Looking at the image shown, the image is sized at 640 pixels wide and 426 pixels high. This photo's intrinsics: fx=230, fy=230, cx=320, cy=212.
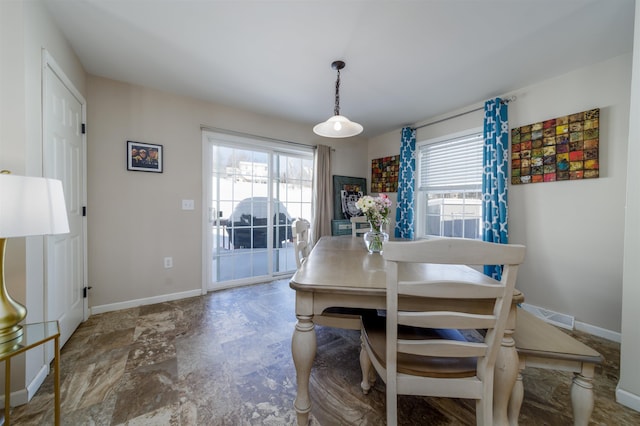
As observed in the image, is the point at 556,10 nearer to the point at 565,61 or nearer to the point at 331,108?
the point at 565,61

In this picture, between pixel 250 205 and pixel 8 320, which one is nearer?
pixel 8 320

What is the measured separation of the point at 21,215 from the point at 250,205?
2367 millimetres

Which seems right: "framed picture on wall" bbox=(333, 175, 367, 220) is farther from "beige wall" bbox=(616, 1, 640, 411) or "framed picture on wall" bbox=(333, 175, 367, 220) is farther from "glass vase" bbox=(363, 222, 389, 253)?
"beige wall" bbox=(616, 1, 640, 411)

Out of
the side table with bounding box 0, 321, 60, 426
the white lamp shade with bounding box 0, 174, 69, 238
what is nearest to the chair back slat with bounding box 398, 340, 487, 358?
the side table with bounding box 0, 321, 60, 426

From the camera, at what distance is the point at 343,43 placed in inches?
72.1

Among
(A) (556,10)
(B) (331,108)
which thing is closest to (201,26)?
(B) (331,108)

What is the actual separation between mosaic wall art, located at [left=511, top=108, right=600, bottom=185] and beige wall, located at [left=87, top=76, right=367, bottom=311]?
3412 mm

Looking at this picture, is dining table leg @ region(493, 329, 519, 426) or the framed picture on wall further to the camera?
the framed picture on wall

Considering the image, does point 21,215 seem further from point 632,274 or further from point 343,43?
point 632,274

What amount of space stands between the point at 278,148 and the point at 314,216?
1.19 meters

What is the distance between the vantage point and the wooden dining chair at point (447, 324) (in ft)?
2.56

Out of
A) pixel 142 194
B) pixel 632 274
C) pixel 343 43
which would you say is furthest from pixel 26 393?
pixel 632 274

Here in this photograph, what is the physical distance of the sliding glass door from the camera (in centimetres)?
302

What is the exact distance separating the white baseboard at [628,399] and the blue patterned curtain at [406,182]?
2350 mm
